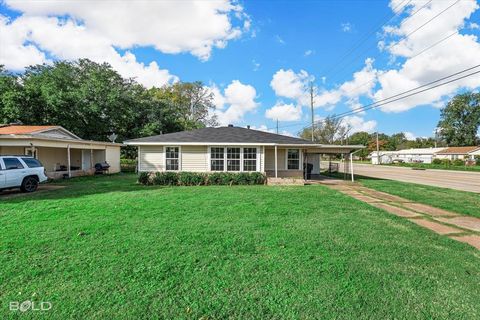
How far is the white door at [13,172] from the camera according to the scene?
1066 centimetres

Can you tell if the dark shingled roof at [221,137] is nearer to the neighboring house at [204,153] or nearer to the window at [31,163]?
the neighboring house at [204,153]

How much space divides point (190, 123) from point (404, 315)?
123 feet

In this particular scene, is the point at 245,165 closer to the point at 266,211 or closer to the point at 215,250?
the point at 266,211

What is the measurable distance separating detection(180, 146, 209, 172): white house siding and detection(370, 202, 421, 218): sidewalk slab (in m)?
9.87

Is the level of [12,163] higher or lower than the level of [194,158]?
lower

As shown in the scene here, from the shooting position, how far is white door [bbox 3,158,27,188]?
10.7 m

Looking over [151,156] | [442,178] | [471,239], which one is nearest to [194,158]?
[151,156]

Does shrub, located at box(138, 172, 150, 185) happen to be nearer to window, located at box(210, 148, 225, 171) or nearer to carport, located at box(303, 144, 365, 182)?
window, located at box(210, 148, 225, 171)

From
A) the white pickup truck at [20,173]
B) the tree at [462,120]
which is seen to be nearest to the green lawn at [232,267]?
the white pickup truck at [20,173]

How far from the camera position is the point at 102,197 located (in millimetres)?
9914

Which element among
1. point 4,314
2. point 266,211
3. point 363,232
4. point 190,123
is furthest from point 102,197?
point 190,123

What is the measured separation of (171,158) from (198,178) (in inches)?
119

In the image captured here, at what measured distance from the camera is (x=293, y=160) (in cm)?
1814

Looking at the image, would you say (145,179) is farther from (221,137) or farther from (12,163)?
(12,163)
